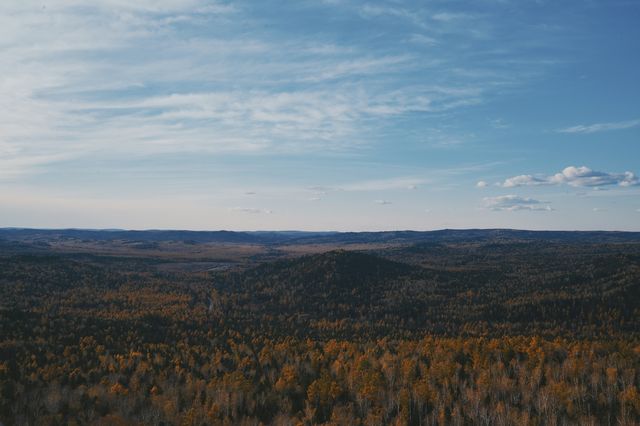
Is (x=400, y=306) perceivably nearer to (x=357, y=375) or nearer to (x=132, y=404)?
(x=357, y=375)

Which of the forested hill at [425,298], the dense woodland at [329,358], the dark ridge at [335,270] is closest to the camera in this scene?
the dense woodland at [329,358]

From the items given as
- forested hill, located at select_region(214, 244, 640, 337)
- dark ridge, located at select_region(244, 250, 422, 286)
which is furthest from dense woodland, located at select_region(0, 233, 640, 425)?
dark ridge, located at select_region(244, 250, 422, 286)

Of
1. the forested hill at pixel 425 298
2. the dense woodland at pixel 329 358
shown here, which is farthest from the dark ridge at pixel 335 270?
the dense woodland at pixel 329 358

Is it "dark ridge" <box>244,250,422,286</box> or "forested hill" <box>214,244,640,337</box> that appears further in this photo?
"dark ridge" <box>244,250,422,286</box>

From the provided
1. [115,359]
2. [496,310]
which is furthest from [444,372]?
[496,310]

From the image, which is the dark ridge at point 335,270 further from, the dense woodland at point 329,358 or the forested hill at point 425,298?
the dense woodland at point 329,358

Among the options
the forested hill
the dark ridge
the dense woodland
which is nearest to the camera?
the dense woodland

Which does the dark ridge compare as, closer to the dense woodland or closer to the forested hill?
the forested hill

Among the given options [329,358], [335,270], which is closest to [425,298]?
[335,270]
